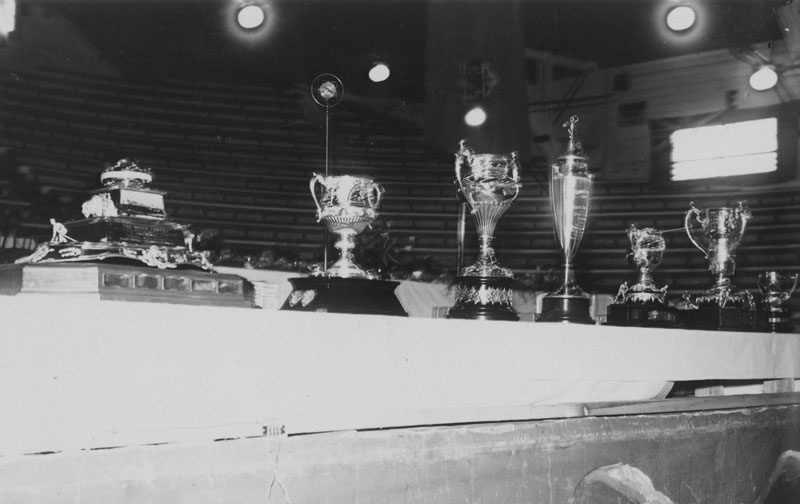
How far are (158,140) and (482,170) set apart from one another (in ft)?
10.6

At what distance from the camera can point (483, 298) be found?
1.80 meters

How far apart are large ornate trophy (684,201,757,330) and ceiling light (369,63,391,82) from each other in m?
3.64

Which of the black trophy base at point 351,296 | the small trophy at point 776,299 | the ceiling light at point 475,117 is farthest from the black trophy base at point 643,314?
the ceiling light at point 475,117

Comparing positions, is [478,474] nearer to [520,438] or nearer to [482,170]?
[520,438]

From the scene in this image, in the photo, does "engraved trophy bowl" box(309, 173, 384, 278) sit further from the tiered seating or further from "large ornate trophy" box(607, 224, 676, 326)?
the tiered seating

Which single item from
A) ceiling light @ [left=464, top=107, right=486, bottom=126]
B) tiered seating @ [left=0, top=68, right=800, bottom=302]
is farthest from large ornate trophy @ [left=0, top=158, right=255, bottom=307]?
ceiling light @ [left=464, top=107, right=486, bottom=126]

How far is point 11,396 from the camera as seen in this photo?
0.91 m

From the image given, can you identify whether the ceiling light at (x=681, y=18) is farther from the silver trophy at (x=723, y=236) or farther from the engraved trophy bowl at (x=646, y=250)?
the engraved trophy bowl at (x=646, y=250)

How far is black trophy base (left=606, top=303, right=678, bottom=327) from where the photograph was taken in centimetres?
227

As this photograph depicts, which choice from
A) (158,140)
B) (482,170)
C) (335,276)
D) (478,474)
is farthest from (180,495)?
(158,140)

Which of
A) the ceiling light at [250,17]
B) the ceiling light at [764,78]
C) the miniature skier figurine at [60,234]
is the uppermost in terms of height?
the ceiling light at [250,17]

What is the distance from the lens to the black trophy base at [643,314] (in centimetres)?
227

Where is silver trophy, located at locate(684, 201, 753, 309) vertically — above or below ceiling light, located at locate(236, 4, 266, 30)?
below

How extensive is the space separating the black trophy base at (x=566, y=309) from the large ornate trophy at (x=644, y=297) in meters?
0.34
